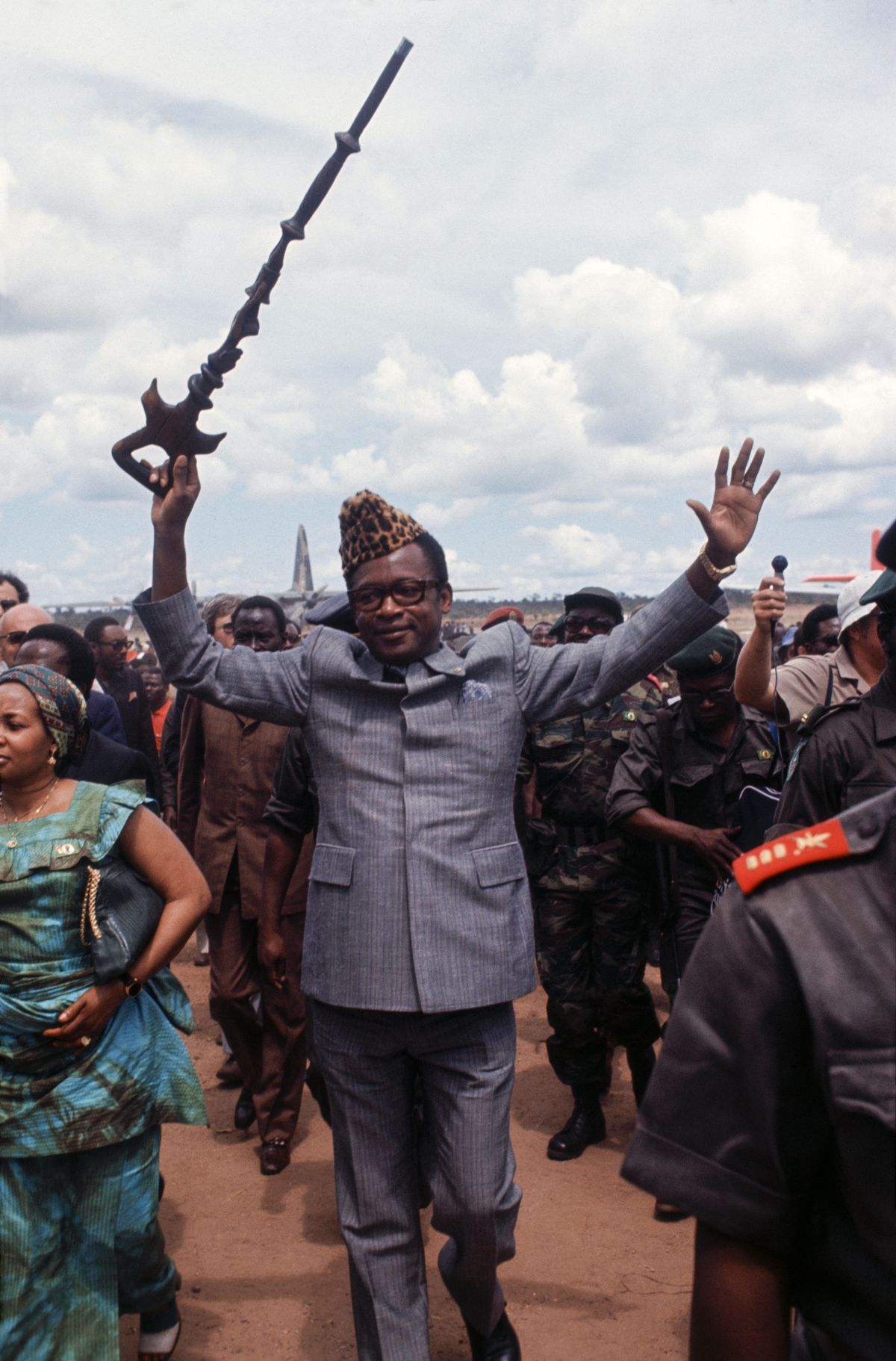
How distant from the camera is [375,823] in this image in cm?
308

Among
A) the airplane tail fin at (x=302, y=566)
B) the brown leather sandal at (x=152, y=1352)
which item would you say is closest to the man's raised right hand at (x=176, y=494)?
the brown leather sandal at (x=152, y=1352)

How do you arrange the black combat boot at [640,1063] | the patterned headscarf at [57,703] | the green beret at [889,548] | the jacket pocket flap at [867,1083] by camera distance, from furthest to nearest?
1. the black combat boot at [640,1063]
2. the patterned headscarf at [57,703]
3. the green beret at [889,548]
4. the jacket pocket flap at [867,1083]

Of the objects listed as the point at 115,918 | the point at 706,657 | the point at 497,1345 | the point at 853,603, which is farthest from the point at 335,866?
the point at 853,603

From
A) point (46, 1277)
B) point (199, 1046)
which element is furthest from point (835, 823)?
point (199, 1046)

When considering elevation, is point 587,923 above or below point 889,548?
below

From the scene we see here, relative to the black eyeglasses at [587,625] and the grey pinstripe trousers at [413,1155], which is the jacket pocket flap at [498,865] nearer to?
the grey pinstripe trousers at [413,1155]

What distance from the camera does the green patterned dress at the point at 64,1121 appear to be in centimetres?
312

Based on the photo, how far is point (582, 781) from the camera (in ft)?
16.7

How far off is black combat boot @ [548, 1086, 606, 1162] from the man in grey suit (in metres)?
1.84

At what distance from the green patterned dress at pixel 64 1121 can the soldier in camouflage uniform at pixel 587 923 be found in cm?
212

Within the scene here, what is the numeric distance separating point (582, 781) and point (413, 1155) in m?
2.14

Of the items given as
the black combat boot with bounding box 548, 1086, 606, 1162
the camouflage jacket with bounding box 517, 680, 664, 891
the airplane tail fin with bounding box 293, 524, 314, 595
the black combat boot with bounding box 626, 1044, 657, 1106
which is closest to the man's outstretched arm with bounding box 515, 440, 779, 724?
the camouflage jacket with bounding box 517, 680, 664, 891

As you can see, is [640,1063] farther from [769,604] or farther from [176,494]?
[176,494]

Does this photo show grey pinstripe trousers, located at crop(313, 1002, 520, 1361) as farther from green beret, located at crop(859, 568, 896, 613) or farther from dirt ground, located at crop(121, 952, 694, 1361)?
green beret, located at crop(859, 568, 896, 613)
